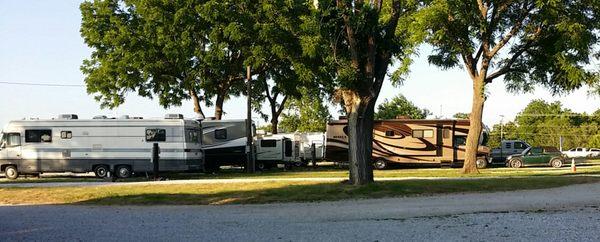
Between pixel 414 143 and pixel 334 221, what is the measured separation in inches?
991

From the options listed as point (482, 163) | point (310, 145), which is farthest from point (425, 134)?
point (310, 145)

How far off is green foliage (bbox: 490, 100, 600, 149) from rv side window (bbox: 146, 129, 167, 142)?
3466 inches

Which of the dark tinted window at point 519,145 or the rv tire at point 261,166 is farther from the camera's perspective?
the dark tinted window at point 519,145

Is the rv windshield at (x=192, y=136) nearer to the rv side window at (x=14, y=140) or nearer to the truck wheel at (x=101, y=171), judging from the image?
the truck wheel at (x=101, y=171)

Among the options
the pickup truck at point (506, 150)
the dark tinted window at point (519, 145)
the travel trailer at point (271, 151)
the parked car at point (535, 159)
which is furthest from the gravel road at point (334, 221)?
the dark tinted window at point (519, 145)

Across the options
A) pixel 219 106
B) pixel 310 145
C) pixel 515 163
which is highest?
pixel 219 106

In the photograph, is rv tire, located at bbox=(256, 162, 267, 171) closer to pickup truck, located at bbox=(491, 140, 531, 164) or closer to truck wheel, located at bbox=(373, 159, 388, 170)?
truck wheel, located at bbox=(373, 159, 388, 170)


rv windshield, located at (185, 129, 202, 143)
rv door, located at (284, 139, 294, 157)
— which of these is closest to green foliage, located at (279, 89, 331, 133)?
rv door, located at (284, 139, 294, 157)

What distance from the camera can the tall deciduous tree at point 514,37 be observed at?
933 inches

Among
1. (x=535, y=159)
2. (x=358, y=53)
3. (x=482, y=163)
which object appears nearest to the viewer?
(x=358, y=53)

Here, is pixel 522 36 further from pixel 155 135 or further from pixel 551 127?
pixel 551 127

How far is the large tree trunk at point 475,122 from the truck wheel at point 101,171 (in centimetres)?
1603

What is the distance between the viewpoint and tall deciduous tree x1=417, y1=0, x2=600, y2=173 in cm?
2369

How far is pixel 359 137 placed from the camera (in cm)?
1791
